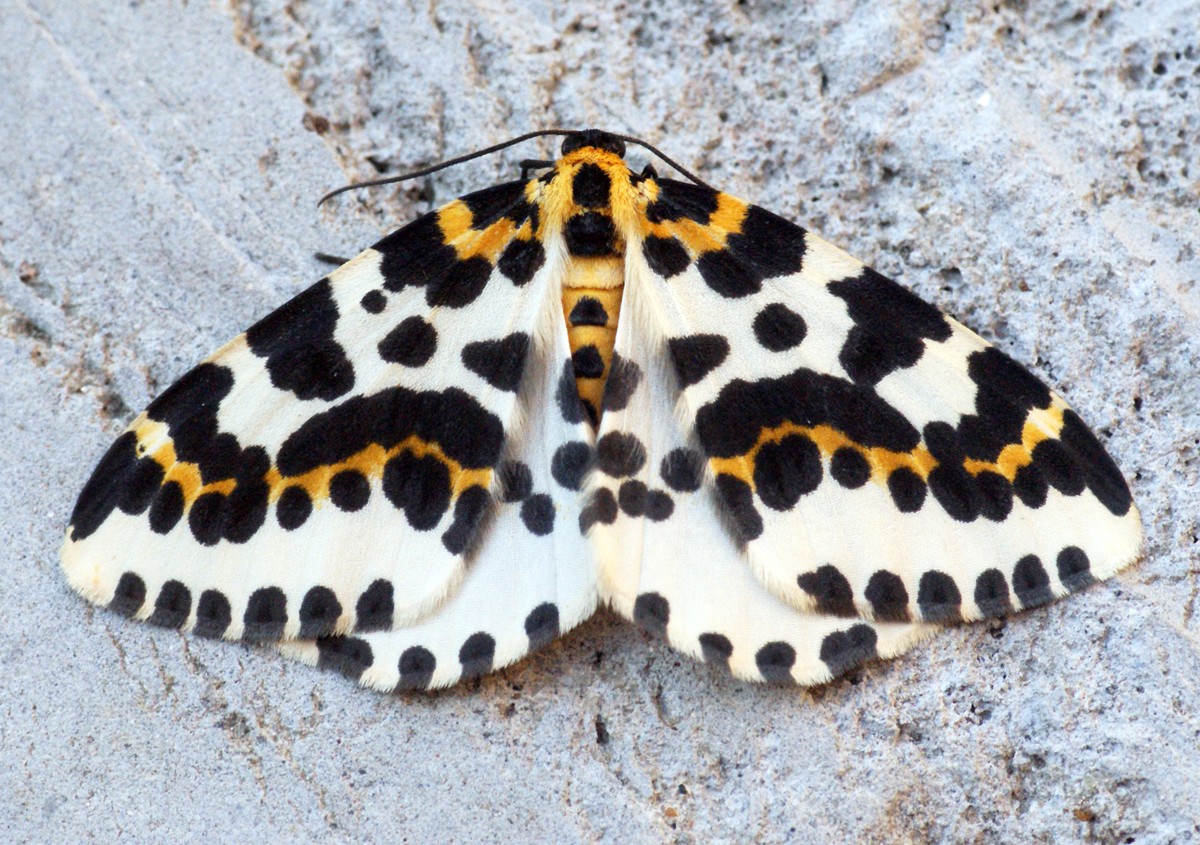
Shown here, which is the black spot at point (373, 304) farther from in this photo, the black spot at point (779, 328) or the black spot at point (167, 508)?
the black spot at point (779, 328)

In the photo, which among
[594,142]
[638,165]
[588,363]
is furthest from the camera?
[638,165]

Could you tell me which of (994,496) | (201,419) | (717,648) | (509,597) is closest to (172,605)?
(201,419)

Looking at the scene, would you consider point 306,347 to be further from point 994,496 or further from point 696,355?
point 994,496

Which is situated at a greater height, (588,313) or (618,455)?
(588,313)

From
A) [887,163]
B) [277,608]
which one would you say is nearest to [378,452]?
[277,608]

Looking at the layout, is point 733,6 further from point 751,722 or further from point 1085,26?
point 751,722

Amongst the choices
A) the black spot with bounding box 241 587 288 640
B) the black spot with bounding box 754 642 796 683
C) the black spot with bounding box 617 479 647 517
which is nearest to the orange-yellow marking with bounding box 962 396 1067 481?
the black spot with bounding box 754 642 796 683
